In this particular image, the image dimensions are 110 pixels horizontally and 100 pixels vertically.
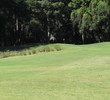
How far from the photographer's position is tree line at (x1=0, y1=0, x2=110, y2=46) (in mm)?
37500

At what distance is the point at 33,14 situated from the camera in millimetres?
40562

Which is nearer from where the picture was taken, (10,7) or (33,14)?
(10,7)

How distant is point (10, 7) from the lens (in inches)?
1473

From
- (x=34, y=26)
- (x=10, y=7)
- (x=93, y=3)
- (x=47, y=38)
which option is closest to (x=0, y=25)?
(x=10, y=7)

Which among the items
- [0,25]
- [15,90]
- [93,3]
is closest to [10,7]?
[0,25]

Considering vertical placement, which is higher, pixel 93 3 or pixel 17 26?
pixel 93 3

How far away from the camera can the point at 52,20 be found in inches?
1706

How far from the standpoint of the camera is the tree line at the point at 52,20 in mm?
37500

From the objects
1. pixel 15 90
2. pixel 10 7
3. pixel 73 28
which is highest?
pixel 10 7

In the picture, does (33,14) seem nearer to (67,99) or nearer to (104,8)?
(104,8)

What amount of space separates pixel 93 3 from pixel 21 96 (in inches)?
1368

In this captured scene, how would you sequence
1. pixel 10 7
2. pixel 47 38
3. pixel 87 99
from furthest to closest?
pixel 47 38
pixel 10 7
pixel 87 99

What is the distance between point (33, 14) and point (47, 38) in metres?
6.42

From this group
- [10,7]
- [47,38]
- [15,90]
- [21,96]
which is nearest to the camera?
[21,96]
